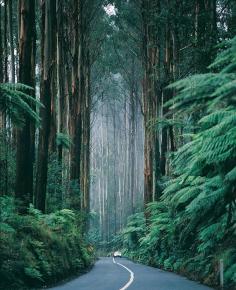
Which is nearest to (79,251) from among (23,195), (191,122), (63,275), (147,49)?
(63,275)

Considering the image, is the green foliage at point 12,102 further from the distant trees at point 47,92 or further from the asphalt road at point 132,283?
the asphalt road at point 132,283

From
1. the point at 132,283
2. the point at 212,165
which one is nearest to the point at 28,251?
the point at 132,283

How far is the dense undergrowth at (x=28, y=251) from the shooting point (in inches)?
428

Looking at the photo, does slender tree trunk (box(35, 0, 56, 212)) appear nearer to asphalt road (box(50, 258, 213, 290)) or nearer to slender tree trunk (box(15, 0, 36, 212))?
slender tree trunk (box(15, 0, 36, 212))

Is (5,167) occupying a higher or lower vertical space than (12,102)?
lower

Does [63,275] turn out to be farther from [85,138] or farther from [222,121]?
[85,138]

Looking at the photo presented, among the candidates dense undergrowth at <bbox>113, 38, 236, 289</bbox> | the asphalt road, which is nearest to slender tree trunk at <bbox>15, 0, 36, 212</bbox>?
the asphalt road

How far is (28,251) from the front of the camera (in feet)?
40.1

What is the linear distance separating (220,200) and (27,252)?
4.78 meters

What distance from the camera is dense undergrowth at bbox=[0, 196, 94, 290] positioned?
35.6ft

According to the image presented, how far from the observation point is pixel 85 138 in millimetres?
38750

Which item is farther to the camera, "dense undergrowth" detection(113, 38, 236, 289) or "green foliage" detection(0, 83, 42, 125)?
"green foliage" detection(0, 83, 42, 125)

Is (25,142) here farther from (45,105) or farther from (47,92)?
(47,92)

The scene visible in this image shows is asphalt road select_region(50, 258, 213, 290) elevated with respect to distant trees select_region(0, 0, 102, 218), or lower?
lower
